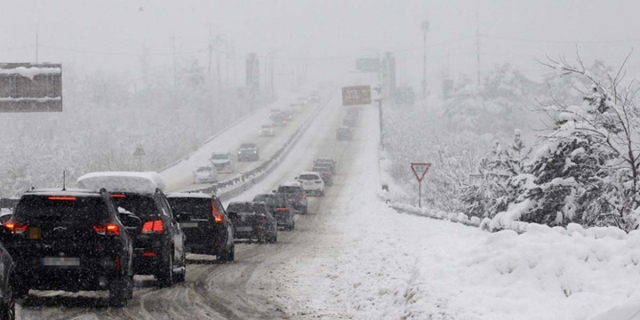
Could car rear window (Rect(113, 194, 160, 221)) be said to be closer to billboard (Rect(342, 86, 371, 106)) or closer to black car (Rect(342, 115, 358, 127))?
billboard (Rect(342, 86, 371, 106))

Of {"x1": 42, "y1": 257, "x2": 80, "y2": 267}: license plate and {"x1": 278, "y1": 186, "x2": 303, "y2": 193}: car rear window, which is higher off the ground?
{"x1": 42, "y1": 257, "x2": 80, "y2": 267}: license plate

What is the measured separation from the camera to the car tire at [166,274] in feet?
54.1

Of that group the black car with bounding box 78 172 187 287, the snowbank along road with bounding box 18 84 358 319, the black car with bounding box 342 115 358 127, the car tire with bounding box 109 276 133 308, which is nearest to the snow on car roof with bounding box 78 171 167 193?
the snowbank along road with bounding box 18 84 358 319

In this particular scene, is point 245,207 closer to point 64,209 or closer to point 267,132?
point 64,209

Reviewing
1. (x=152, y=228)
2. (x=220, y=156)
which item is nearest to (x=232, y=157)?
(x=220, y=156)

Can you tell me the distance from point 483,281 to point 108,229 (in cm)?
494

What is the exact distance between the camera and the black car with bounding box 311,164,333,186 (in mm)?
70250

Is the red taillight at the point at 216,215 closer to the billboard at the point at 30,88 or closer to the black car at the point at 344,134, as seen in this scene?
the billboard at the point at 30,88

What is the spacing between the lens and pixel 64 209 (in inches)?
534

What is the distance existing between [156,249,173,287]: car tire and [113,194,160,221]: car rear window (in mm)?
676

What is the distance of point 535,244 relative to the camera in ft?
39.2

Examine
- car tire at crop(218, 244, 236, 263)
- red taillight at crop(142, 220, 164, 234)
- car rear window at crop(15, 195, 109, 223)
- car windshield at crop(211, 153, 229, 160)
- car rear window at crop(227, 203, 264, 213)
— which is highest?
car rear window at crop(15, 195, 109, 223)

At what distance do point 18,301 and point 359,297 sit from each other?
15.8 ft

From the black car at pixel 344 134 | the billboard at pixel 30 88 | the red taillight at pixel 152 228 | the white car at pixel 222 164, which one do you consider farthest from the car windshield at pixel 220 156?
the red taillight at pixel 152 228
